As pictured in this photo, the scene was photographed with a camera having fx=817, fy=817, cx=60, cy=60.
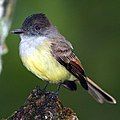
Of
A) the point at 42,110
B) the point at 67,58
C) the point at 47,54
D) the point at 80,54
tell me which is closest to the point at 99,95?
the point at 67,58

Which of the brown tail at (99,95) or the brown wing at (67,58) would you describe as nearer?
the brown wing at (67,58)

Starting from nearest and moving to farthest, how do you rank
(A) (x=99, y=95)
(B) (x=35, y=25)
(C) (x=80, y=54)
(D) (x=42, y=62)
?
(D) (x=42, y=62), (B) (x=35, y=25), (A) (x=99, y=95), (C) (x=80, y=54)

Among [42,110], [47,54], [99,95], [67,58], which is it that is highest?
[42,110]

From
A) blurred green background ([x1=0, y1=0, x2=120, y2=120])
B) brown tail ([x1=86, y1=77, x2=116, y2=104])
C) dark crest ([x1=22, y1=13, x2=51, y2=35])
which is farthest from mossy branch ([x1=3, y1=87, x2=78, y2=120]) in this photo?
blurred green background ([x1=0, y1=0, x2=120, y2=120])

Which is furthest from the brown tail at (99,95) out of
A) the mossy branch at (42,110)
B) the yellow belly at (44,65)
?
the mossy branch at (42,110)

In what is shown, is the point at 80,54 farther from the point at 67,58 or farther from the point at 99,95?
the point at 67,58

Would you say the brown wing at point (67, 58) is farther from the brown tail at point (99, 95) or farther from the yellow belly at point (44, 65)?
the brown tail at point (99, 95)

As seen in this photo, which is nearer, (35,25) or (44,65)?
→ (44,65)

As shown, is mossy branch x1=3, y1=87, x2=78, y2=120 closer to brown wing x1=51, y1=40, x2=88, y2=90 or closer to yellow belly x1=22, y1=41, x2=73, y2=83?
yellow belly x1=22, y1=41, x2=73, y2=83
